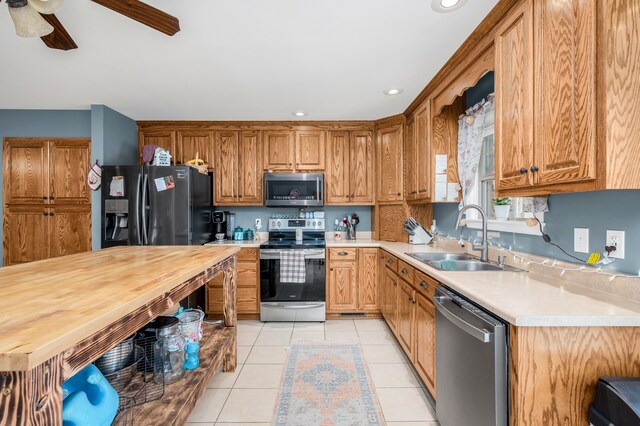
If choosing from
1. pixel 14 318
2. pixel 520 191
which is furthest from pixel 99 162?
pixel 520 191

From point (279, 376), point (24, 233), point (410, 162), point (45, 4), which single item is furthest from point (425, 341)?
point (24, 233)

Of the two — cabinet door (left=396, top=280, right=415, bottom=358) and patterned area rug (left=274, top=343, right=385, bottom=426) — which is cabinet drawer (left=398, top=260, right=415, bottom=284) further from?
patterned area rug (left=274, top=343, right=385, bottom=426)

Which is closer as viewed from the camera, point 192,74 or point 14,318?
point 14,318

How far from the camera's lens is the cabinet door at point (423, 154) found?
9.09 feet

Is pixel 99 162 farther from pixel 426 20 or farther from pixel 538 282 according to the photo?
pixel 538 282

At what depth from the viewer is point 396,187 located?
3438 millimetres

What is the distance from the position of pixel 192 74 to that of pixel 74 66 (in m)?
0.87

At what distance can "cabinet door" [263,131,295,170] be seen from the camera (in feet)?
11.9

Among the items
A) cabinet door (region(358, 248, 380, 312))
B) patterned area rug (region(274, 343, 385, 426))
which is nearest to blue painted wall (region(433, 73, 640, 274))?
patterned area rug (region(274, 343, 385, 426))

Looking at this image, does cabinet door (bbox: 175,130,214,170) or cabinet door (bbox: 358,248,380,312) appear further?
cabinet door (bbox: 175,130,214,170)

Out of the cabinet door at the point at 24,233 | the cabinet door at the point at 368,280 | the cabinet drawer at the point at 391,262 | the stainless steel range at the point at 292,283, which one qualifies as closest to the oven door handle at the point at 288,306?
the stainless steel range at the point at 292,283

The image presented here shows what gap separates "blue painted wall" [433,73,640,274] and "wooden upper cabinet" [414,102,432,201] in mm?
936

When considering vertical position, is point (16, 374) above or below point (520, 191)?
below

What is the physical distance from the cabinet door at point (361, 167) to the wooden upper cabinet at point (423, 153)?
698mm
